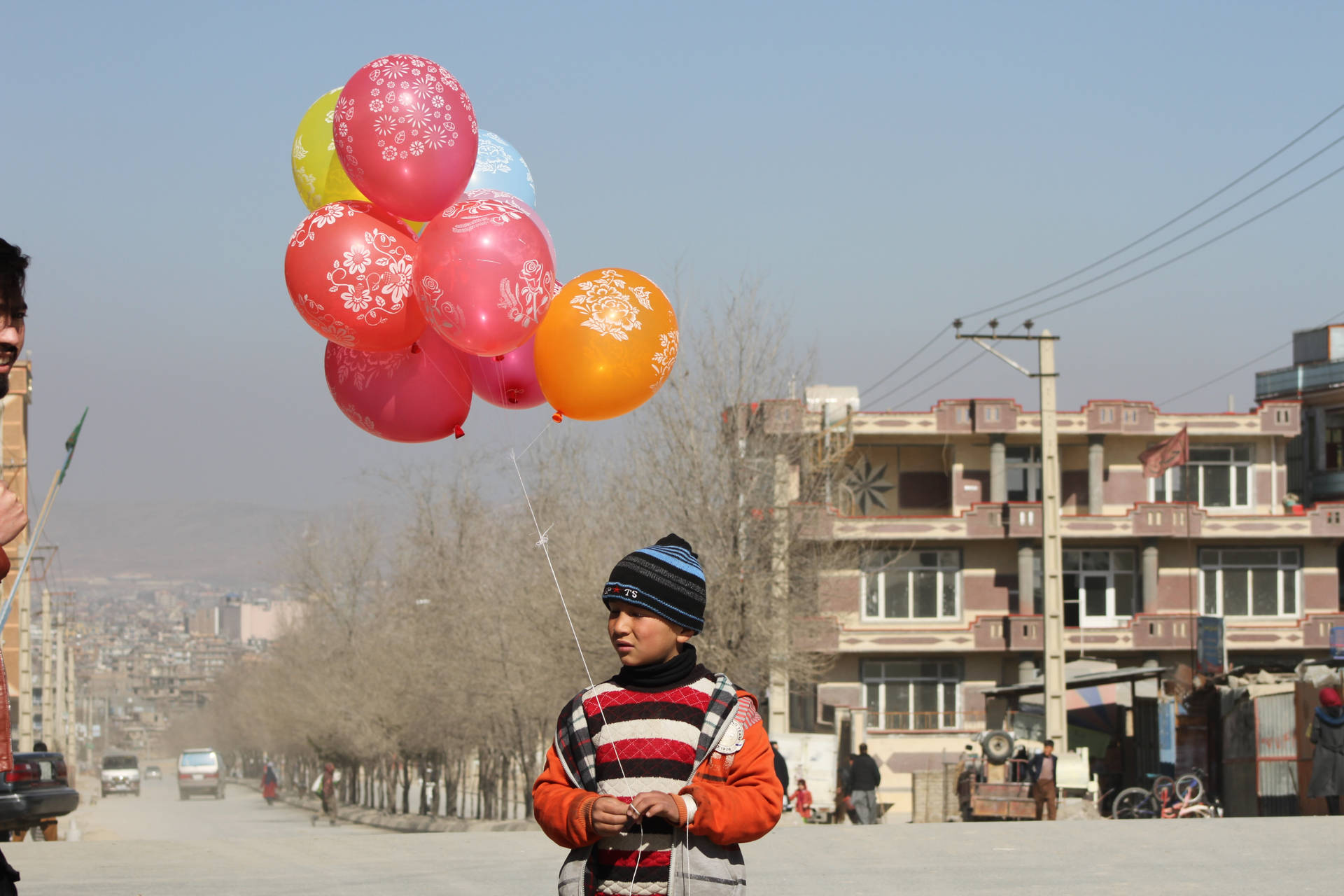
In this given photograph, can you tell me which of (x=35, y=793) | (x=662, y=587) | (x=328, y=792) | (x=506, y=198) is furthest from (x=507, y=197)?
(x=328, y=792)

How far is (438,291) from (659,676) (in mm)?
2761

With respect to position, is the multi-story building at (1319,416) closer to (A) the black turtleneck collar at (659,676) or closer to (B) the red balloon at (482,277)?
(B) the red balloon at (482,277)

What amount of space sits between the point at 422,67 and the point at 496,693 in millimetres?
34927

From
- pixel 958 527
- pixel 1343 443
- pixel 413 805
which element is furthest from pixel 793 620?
pixel 413 805

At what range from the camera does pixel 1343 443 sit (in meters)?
53.9

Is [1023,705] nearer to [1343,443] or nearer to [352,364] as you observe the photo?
[1343,443]

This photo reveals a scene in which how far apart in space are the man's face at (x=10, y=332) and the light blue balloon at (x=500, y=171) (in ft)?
12.8

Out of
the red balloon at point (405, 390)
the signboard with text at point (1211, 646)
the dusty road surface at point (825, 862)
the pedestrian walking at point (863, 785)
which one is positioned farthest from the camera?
the signboard with text at point (1211, 646)

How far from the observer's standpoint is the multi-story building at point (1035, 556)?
1813 inches

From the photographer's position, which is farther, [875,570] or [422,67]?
[875,570]

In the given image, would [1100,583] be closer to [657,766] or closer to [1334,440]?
[1334,440]

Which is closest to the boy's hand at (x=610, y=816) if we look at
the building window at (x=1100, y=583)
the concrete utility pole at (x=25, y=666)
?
the concrete utility pole at (x=25, y=666)

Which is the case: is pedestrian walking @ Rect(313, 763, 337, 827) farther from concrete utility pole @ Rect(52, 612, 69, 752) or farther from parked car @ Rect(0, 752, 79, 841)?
parked car @ Rect(0, 752, 79, 841)

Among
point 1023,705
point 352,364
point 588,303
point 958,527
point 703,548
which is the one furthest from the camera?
point 958,527
